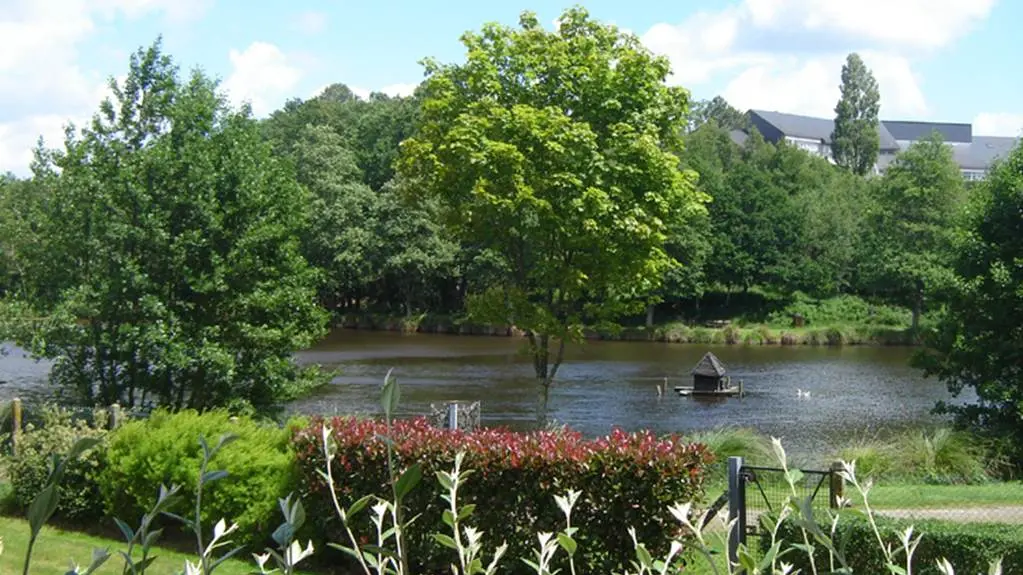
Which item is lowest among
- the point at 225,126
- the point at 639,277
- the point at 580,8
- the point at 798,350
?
the point at 798,350

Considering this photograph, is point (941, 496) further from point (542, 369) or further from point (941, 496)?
point (542, 369)

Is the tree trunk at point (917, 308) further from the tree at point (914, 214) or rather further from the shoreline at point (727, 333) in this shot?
the shoreline at point (727, 333)

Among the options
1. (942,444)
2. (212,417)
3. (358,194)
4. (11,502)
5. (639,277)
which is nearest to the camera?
(212,417)

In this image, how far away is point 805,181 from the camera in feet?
247

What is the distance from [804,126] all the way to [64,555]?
133 m

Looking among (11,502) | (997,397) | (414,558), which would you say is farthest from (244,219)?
(997,397)

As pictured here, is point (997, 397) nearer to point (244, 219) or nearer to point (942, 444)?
point (942, 444)

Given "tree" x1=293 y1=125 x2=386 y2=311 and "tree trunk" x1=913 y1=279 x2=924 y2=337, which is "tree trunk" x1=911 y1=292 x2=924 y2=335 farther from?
"tree" x1=293 y1=125 x2=386 y2=311

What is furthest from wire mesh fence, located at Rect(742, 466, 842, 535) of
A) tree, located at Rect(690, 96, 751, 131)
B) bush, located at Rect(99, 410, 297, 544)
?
tree, located at Rect(690, 96, 751, 131)

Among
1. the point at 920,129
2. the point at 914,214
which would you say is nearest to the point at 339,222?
the point at 914,214

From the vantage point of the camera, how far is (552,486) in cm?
1046

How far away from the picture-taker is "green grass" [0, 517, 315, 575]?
36.3 feet

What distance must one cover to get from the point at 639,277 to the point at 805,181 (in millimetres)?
57518

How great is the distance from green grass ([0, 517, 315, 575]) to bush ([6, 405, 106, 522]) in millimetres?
340
